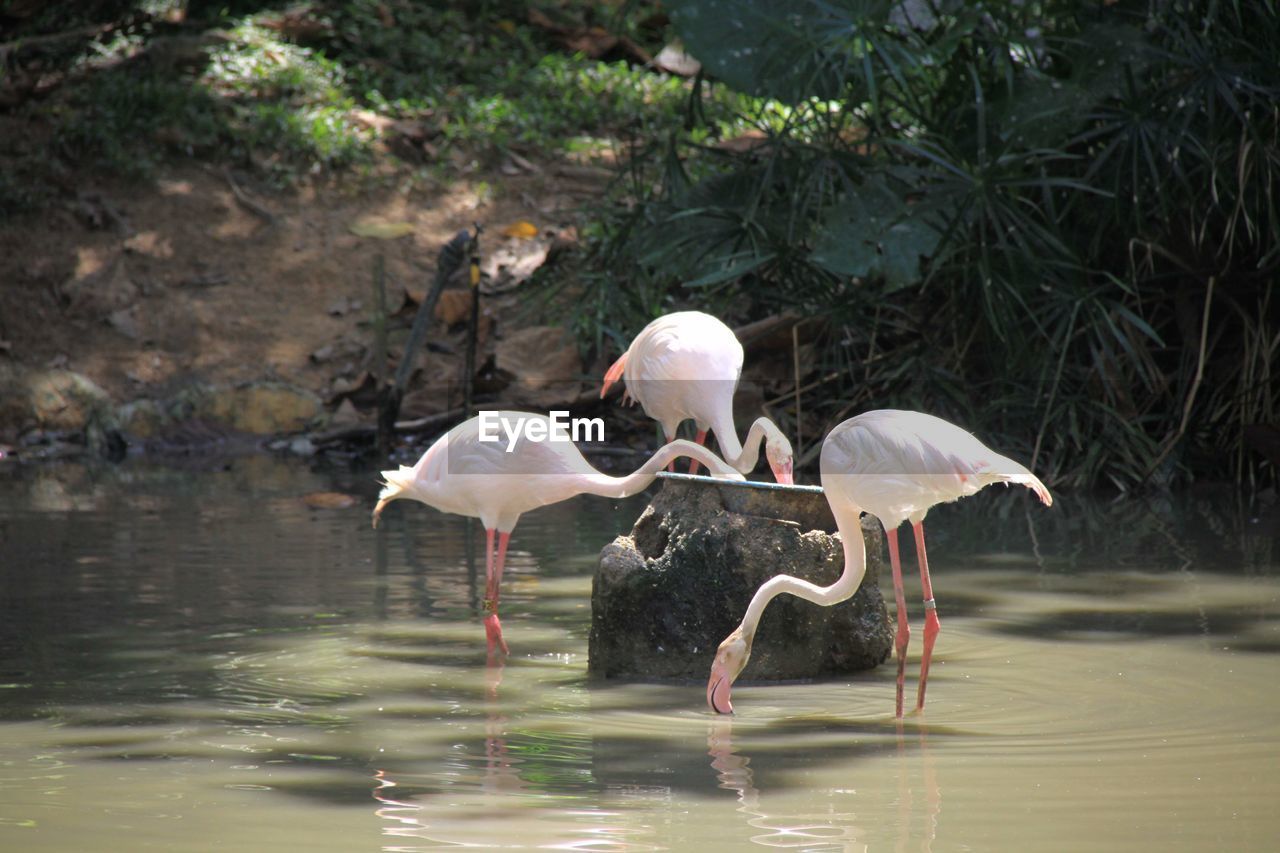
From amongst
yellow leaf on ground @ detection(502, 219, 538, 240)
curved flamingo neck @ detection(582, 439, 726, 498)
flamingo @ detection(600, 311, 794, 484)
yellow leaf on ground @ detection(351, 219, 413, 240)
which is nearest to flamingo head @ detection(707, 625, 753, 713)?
curved flamingo neck @ detection(582, 439, 726, 498)

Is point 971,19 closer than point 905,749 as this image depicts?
No

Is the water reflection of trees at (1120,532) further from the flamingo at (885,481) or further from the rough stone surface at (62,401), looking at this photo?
the rough stone surface at (62,401)

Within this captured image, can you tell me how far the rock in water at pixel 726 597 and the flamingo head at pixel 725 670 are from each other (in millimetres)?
565

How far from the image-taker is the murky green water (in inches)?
121

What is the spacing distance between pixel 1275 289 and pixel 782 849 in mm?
6506

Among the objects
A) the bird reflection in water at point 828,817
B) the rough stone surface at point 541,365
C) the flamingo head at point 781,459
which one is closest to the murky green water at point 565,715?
the bird reflection in water at point 828,817

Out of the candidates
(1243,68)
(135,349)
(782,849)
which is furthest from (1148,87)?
(135,349)

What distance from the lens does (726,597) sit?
4.65 meters

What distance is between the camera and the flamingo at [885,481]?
411 centimetres

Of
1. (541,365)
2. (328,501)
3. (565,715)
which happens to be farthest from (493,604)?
(541,365)

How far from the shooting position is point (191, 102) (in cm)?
1398

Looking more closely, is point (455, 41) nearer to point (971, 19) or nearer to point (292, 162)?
point (292, 162)

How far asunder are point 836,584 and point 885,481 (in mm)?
315

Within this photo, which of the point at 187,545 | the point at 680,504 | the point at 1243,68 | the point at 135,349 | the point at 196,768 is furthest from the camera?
the point at 135,349
